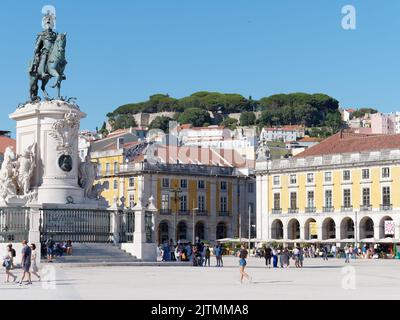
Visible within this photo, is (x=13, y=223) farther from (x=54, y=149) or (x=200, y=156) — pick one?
(x=200, y=156)

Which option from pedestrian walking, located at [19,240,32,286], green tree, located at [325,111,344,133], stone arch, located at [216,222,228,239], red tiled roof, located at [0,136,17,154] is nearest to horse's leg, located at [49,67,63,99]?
pedestrian walking, located at [19,240,32,286]

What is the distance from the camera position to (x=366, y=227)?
85.9 meters

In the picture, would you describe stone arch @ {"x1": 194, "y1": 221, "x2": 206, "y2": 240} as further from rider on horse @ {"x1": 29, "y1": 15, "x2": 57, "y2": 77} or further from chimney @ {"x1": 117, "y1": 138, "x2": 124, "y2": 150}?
rider on horse @ {"x1": 29, "y1": 15, "x2": 57, "y2": 77}

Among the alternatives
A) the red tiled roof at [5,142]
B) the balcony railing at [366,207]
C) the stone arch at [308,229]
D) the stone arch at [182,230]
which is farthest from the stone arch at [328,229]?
the red tiled roof at [5,142]

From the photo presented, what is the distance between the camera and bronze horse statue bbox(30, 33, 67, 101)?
40.1 metres

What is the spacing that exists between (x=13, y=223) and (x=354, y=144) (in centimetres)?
5489

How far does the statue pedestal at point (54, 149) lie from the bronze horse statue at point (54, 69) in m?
0.96

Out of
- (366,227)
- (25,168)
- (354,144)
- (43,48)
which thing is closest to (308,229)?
(366,227)

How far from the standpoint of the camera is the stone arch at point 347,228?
282 ft

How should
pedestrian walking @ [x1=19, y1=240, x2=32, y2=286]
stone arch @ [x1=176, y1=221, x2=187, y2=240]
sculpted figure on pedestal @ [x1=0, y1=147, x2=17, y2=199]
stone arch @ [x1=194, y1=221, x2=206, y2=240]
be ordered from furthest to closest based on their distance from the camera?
stone arch @ [x1=194, y1=221, x2=206, y2=240], stone arch @ [x1=176, y1=221, x2=187, y2=240], sculpted figure on pedestal @ [x1=0, y1=147, x2=17, y2=199], pedestrian walking @ [x1=19, y1=240, x2=32, y2=286]

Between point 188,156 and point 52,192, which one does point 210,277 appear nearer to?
point 52,192

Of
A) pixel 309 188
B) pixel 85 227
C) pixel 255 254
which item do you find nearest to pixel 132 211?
pixel 85 227

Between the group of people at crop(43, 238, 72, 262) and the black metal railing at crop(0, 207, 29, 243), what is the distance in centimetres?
103
